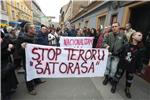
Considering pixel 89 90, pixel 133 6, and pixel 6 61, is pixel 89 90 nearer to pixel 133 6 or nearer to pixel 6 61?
pixel 6 61

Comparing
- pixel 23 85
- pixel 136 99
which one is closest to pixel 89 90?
pixel 136 99

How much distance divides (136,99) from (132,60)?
3.22ft

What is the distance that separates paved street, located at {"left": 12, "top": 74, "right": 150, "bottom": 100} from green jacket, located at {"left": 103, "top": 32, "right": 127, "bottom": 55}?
42.3 inches

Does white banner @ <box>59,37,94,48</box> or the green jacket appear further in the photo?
white banner @ <box>59,37,94,48</box>

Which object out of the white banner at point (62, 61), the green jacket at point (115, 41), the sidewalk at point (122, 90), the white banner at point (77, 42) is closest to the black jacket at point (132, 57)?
the green jacket at point (115, 41)

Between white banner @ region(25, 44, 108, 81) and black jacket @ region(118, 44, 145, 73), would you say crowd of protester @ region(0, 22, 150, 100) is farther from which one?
white banner @ region(25, 44, 108, 81)

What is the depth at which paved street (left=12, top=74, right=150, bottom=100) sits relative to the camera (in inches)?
149

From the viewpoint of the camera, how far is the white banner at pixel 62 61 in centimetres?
360

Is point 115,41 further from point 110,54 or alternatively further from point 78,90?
point 78,90

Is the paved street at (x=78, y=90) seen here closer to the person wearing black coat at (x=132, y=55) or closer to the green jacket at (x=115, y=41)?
the person wearing black coat at (x=132, y=55)

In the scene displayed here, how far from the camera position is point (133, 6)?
6949 mm

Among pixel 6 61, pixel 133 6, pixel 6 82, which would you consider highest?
pixel 133 6

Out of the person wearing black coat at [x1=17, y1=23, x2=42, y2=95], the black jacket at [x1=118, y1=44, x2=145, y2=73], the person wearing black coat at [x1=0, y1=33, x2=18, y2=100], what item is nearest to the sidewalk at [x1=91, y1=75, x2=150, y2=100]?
the black jacket at [x1=118, y1=44, x2=145, y2=73]

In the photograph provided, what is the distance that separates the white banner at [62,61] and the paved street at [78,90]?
0.46 m
